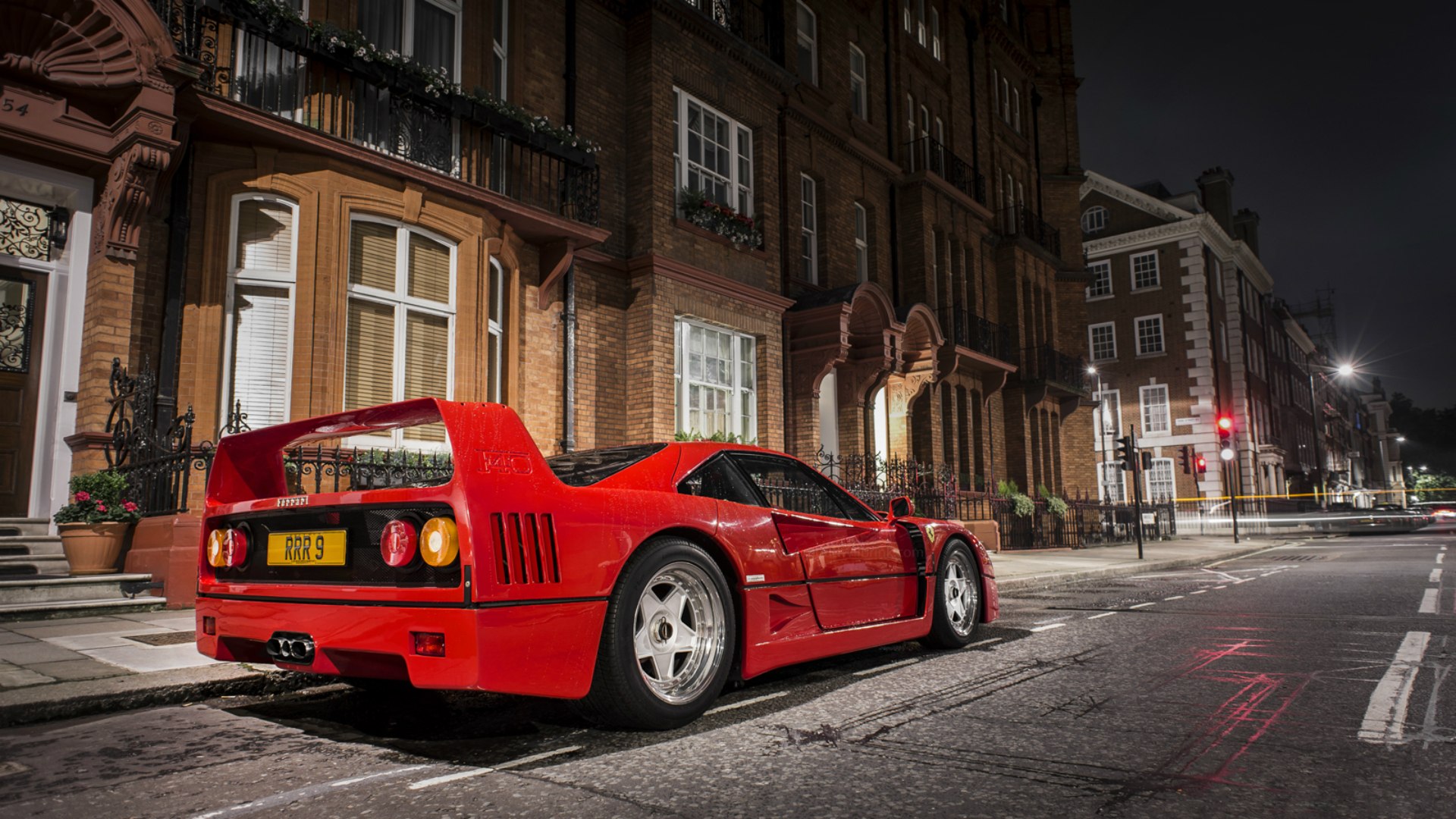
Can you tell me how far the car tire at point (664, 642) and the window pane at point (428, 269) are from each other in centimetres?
688

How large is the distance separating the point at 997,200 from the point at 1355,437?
9021cm

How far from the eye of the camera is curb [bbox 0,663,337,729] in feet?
13.3

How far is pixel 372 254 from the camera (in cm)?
952

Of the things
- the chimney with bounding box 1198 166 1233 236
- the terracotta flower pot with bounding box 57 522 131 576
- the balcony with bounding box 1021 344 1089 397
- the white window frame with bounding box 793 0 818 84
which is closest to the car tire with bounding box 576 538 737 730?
the terracotta flower pot with bounding box 57 522 131 576

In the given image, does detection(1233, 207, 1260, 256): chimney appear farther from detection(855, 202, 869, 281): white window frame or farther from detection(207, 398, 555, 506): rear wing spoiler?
detection(207, 398, 555, 506): rear wing spoiler

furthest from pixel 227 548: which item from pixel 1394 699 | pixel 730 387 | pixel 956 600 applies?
pixel 730 387

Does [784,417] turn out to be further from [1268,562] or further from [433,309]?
[1268,562]

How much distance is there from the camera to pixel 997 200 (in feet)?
79.7

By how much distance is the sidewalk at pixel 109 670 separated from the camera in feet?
13.7

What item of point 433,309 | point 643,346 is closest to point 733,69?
point 643,346

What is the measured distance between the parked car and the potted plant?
397 cm

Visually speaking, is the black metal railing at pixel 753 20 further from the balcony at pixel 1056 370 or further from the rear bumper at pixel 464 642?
the rear bumper at pixel 464 642

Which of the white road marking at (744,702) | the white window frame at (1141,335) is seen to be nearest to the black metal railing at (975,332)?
the white road marking at (744,702)

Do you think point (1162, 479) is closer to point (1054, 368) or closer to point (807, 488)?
point (1054, 368)
